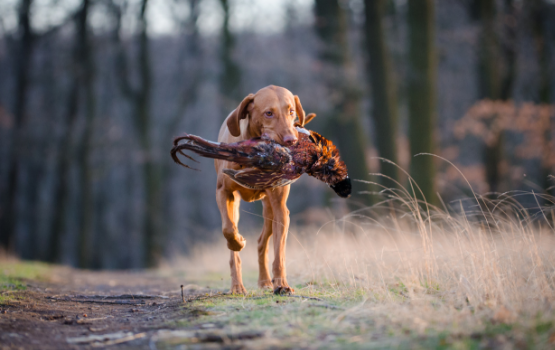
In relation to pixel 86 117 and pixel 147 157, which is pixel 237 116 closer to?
pixel 147 157

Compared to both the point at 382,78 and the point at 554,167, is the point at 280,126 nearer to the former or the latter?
the point at 382,78

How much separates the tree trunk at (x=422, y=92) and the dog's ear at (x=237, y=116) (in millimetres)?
6389

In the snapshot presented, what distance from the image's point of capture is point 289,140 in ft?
13.0

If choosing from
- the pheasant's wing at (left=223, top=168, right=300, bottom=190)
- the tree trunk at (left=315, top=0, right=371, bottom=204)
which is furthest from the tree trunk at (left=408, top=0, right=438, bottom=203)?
the pheasant's wing at (left=223, top=168, right=300, bottom=190)

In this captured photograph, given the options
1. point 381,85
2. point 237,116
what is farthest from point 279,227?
point 381,85

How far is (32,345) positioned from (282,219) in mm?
2386

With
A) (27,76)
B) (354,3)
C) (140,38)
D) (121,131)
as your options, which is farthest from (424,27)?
(121,131)

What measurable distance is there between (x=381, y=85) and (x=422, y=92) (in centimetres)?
149

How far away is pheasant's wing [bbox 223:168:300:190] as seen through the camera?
3.90 meters

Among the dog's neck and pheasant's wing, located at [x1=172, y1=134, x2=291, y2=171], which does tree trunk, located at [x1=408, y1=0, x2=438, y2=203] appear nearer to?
the dog's neck

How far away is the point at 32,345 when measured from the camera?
284 cm

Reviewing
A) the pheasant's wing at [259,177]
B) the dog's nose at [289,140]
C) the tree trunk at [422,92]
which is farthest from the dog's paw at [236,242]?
the tree trunk at [422,92]

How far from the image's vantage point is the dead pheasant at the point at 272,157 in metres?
3.81

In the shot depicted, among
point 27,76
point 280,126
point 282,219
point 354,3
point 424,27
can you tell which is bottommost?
point 282,219
